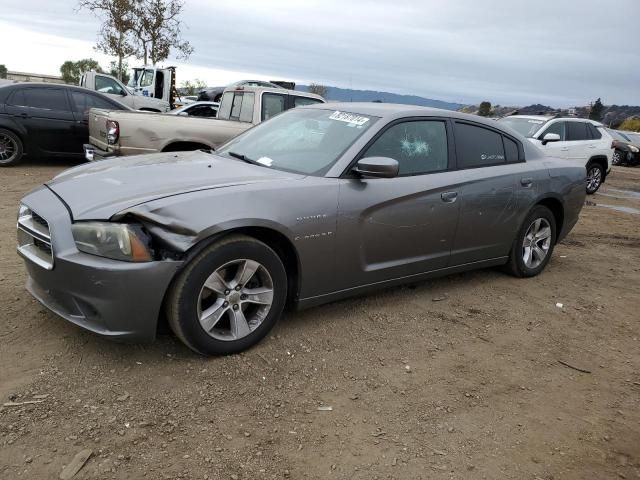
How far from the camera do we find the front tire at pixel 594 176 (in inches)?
482

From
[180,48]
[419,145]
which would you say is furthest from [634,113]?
[419,145]

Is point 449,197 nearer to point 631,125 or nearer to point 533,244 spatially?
point 533,244

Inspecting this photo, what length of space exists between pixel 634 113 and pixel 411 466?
53.8 meters

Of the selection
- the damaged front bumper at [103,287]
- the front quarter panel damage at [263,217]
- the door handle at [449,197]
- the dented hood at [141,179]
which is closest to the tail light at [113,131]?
the dented hood at [141,179]

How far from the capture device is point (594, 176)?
488 inches

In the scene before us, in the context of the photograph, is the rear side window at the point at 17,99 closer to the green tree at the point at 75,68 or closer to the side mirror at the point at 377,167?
the side mirror at the point at 377,167

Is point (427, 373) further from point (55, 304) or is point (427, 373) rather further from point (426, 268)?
point (55, 304)

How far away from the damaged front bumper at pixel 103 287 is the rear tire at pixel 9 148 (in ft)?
26.1

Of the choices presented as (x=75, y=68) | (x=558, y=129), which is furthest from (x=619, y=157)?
(x=75, y=68)

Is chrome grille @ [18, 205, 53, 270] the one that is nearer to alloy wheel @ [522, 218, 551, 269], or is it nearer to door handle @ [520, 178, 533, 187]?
door handle @ [520, 178, 533, 187]

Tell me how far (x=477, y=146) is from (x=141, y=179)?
2.85m

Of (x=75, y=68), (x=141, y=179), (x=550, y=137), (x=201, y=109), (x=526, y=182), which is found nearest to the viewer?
(x=141, y=179)

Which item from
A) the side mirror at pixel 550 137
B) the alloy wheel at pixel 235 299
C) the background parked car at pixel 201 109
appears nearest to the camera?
the alloy wheel at pixel 235 299

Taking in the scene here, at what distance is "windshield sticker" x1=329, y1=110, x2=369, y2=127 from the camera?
13.7 ft
